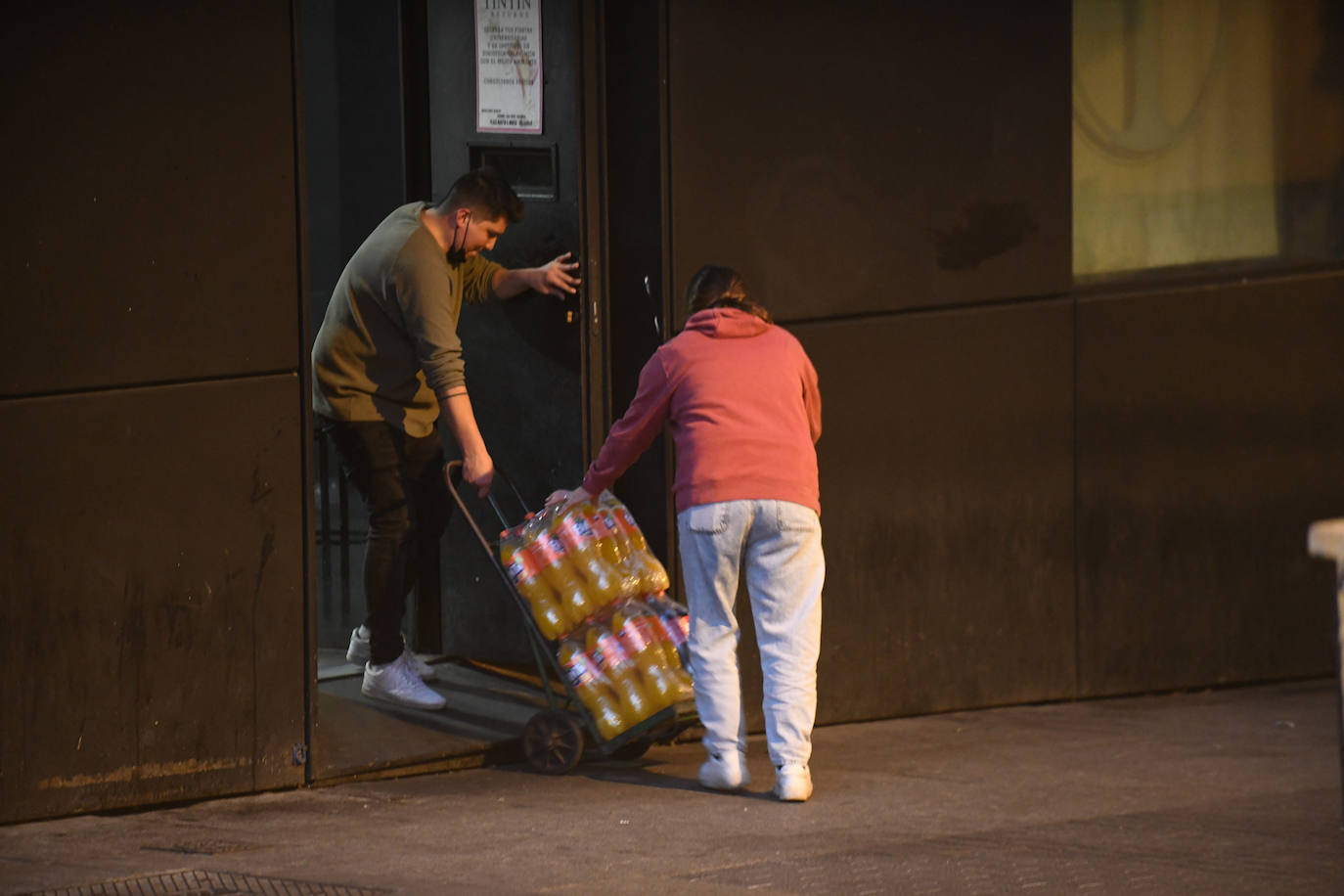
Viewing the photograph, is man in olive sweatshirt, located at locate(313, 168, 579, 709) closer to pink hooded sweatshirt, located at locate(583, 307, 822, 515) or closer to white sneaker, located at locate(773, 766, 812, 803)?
pink hooded sweatshirt, located at locate(583, 307, 822, 515)

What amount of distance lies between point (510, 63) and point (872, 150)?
1.50 meters

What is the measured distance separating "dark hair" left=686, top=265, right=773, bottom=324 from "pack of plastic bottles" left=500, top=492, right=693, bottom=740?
857 mm

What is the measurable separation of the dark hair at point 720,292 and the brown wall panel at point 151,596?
145 centimetres

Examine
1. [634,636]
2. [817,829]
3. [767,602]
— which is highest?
[767,602]

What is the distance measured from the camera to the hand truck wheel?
25.3 feet

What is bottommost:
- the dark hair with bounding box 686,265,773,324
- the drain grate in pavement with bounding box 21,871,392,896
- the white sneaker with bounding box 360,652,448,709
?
the drain grate in pavement with bounding box 21,871,392,896

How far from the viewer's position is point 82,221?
6852 millimetres

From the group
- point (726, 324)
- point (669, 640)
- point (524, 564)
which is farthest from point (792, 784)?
point (726, 324)

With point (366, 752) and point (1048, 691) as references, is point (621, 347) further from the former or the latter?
point (1048, 691)

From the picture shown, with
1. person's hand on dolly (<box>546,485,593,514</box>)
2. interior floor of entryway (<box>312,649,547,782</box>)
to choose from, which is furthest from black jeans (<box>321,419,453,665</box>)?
person's hand on dolly (<box>546,485,593,514</box>)

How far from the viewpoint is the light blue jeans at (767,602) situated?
23.7ft

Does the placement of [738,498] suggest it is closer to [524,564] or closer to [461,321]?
[524,564]

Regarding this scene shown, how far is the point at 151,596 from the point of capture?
280 inches

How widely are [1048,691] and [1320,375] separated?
1.92 metres
